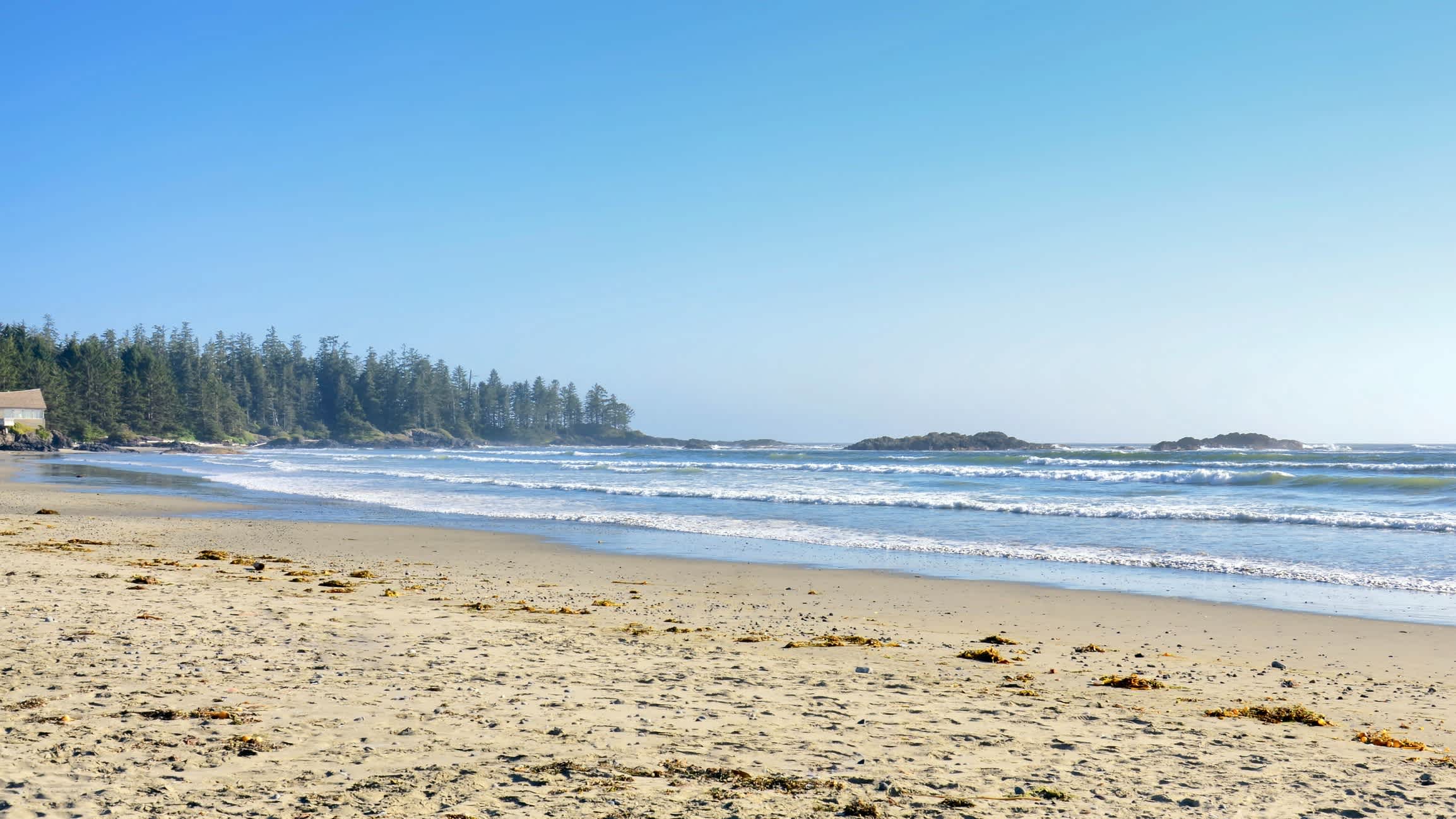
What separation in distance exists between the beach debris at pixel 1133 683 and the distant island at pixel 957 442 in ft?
245

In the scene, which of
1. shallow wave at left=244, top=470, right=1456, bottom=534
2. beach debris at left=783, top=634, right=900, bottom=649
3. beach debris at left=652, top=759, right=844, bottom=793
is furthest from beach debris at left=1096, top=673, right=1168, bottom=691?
shallow wave at left=244, top=470, right=1456, bottom=534

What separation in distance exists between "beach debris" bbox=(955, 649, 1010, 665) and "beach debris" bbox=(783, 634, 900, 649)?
59 cm

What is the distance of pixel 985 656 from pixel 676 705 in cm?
297

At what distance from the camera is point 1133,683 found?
6.39 m

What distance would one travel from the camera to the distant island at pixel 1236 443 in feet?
234

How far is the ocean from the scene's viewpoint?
1259 cm

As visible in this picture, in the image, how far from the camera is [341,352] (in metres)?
137

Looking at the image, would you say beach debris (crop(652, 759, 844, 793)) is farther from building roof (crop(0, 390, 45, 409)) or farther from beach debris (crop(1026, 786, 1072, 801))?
building roof (crop(0, 390, 45, 409))

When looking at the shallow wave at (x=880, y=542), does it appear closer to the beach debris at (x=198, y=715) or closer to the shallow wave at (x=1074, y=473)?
the beach debris at (x=198, y=715)

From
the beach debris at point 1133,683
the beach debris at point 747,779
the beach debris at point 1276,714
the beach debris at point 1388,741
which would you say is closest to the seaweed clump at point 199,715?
the beach debris at point 747,779

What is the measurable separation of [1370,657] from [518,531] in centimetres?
1423

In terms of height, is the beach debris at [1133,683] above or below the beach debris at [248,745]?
below

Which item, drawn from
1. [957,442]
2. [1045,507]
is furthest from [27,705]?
[957,442]

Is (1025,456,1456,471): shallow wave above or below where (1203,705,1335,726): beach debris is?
above
